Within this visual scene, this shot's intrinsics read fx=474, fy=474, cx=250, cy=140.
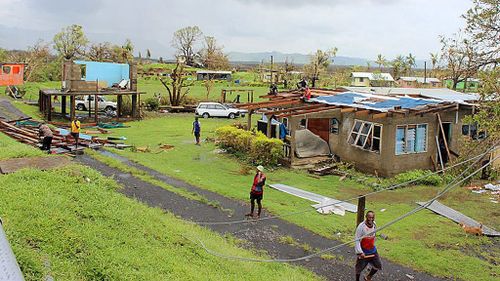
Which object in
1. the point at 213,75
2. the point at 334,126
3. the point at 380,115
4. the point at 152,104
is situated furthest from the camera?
the point at 213,75

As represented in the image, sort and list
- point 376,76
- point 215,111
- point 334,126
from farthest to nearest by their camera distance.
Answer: point 376,76, point 215,111, point 334,126

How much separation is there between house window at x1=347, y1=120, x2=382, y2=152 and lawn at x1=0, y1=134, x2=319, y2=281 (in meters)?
11.3

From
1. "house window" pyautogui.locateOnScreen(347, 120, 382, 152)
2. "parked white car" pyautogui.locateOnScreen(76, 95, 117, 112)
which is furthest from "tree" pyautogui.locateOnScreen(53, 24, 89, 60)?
"house window" pyautogui.locateOnScreen(347, 120, 382, 152)

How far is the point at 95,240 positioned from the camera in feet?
24.9

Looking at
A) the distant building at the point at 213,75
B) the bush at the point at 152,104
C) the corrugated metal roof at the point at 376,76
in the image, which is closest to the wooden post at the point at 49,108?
the bush at the point at 152,104

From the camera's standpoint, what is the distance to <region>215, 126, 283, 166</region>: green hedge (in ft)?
69.0

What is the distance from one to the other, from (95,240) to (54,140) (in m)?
15.1

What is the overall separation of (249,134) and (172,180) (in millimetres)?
6724

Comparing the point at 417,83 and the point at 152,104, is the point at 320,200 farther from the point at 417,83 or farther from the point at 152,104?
the point at 417,83

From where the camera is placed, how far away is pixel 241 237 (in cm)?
1164

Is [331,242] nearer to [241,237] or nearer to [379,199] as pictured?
[241,237]

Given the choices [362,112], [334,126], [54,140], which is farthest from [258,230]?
[54,140]

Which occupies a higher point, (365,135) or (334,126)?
(334,126)

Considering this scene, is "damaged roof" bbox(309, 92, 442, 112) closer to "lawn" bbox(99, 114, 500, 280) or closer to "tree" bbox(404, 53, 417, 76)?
"lawn" bbox(99, 114, 500, 280)
